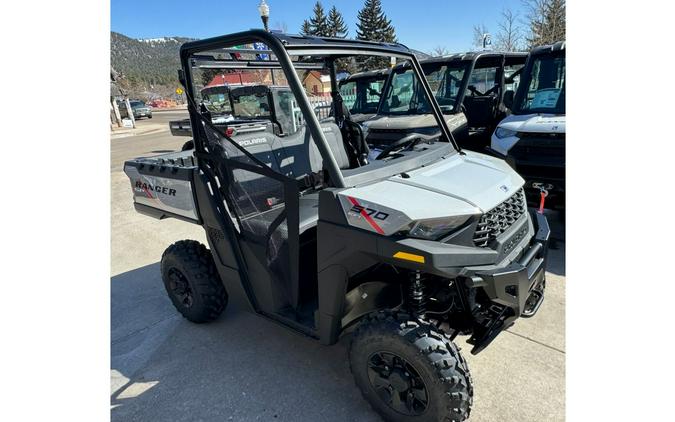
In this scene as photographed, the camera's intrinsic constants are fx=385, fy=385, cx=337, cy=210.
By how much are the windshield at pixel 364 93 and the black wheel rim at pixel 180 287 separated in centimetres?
689

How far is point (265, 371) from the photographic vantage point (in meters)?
2.60

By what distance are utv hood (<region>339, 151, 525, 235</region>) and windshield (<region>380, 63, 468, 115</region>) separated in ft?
15.1

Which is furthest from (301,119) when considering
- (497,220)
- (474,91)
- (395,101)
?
(474,91)

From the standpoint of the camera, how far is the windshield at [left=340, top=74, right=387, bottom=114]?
9.21m

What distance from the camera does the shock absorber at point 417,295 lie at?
1955mm

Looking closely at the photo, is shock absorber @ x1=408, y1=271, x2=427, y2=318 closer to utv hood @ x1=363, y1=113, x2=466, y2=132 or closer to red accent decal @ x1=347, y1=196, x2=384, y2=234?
red accent decal @ x1=347, y1=196, x2=384, y2=234

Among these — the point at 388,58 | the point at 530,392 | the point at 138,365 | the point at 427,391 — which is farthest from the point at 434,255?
the point at 138,365

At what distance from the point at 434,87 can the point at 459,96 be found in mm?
582

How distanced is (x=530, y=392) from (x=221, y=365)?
6.56 ft

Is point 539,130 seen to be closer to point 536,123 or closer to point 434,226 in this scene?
point 536,123

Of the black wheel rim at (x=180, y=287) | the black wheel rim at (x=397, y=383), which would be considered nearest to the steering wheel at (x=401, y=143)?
the black wheel rim at (x=397, y=383)

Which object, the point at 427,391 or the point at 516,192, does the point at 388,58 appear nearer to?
the point at 516,192

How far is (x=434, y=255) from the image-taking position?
1.65 metres

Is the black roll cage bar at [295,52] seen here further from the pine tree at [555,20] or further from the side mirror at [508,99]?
the pine tree at [555,20]
